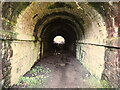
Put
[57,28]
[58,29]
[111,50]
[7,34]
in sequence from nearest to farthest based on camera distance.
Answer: [7,34] < [111,50] < [57,28] < [58,29]

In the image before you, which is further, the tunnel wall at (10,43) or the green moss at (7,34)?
the tunnel wall at (10,43)

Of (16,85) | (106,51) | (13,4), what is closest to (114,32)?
(106,51)

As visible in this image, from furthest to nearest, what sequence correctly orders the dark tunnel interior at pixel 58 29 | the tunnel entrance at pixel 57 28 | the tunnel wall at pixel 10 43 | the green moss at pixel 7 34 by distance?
the dark tunnel interior at pixel 58 29 → the tunnel entrance at pixel 57 28 → the tunnel wall at pixel 10 43 → the green moss at pixel 7 34

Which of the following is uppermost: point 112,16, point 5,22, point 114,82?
point 112,16

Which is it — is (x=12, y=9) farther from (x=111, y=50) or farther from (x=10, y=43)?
(x=111, y=50)

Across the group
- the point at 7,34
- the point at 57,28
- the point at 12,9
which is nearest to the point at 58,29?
the point at 57,28

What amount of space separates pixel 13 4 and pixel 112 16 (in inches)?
124

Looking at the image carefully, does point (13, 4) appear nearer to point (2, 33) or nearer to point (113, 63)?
point (2, 33)

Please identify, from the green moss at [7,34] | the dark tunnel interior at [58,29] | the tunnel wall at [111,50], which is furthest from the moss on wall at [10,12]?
the dark tunnel interior at [58,29]

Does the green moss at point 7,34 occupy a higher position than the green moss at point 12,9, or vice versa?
the green moss at point 12,9

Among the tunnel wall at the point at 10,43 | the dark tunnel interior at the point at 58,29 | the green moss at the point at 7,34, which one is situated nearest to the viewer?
the green moss at the point at 7,34

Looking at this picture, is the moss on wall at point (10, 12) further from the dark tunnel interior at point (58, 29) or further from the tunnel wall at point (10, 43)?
the dark tunnel interior at point (58, 29)

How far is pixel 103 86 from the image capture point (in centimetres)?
287

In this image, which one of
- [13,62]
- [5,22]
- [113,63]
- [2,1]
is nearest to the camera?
[2,1]
